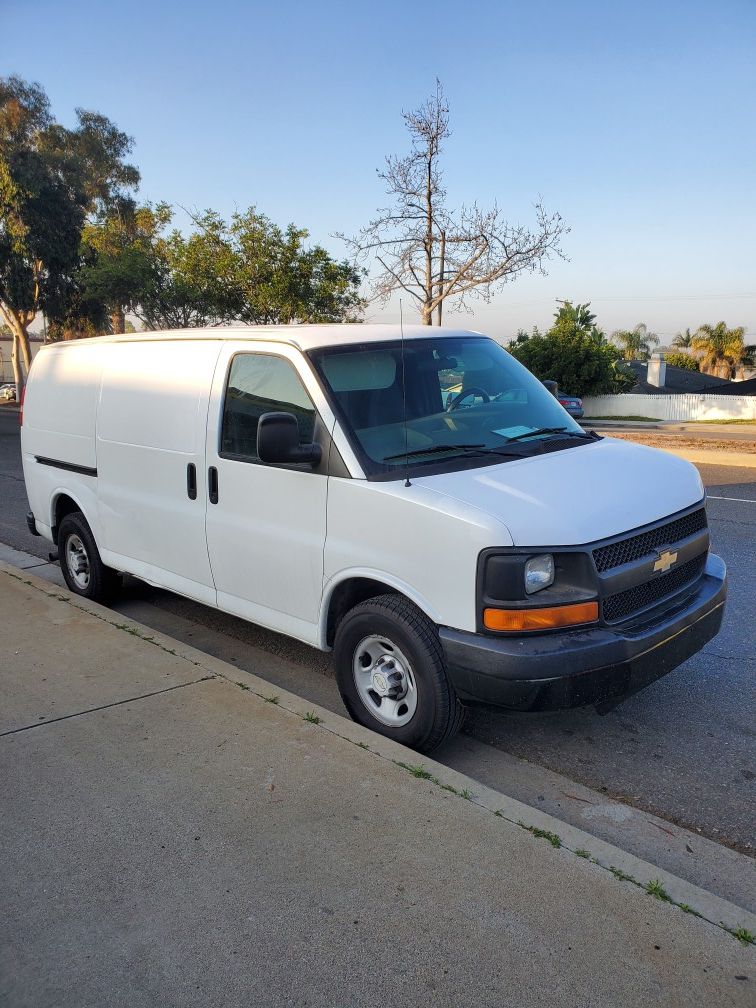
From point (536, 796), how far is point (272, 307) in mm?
26038

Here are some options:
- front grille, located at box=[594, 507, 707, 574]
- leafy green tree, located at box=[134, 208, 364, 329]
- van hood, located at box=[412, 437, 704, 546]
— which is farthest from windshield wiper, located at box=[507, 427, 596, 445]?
leafy green tree, located at box=[134, 208, 364, 329]

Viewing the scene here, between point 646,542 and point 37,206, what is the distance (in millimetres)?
40854

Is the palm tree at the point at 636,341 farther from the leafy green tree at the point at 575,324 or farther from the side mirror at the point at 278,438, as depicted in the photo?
the side mirror at the point at 278,438

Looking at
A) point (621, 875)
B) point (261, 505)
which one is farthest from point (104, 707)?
point (621, 875)

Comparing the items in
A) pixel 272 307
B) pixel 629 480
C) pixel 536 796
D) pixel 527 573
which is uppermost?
pixel 272 307

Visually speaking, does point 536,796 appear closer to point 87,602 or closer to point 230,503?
point 230,503

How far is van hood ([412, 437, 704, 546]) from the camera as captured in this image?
340 cm

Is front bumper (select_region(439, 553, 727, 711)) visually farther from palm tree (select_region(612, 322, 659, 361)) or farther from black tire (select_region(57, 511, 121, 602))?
palm tree (select_region(612, 322, 659, 361))

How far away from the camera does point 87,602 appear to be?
5.87m

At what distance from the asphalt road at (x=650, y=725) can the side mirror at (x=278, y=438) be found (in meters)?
1.50

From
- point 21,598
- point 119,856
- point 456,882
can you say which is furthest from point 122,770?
point 21,598

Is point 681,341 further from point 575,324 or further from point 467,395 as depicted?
point 467,395

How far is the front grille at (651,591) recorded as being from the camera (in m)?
3.55

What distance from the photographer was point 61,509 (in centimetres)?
639
